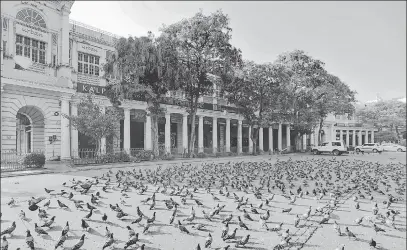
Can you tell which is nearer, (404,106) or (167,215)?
(167,215)

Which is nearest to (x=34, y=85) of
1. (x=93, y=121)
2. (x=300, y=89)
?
(x=93, y=121)

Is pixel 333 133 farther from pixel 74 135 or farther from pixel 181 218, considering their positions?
pixel 181 218

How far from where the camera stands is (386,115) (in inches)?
2352

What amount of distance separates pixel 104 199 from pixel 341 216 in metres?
5.80

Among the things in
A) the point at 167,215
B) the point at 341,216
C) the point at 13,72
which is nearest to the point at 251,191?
the point at 341,216

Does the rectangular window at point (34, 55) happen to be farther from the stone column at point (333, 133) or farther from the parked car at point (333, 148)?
the stone column at point (333, 133)

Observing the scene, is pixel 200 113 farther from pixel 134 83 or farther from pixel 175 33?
pixel 134 83

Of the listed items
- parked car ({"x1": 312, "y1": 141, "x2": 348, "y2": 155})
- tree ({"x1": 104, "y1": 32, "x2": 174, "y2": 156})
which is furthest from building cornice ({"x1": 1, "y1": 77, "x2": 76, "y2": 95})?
parked car ({"x1": 312, "y1": 141, "x2": 348, "y2": 155})

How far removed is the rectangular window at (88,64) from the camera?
87.3ft

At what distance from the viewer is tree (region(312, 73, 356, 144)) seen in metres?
36.4

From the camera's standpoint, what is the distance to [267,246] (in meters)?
5.23

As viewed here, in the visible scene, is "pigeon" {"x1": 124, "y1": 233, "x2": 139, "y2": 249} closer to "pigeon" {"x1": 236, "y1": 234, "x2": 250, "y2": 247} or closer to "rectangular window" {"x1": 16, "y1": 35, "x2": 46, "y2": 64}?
"pigeon" {"x1": 236, "y1": 234, "x2": 250, "y2": 247}

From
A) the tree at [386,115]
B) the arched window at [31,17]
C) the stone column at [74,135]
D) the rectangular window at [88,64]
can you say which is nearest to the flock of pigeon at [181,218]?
the stone column at [74,135]

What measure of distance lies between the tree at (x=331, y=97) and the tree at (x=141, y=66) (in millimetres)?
20937
